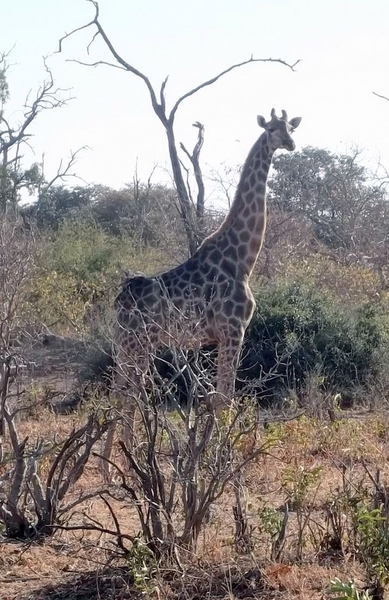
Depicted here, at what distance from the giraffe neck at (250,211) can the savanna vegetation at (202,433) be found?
3.42ft

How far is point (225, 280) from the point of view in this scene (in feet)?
27.9

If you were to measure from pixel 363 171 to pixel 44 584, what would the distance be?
16725mm

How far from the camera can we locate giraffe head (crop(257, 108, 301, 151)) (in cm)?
874

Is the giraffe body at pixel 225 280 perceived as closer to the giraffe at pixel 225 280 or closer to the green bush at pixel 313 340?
the giraffe at pixel 225 280

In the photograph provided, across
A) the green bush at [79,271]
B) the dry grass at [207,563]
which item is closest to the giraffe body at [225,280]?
the dry grass at [207,563]

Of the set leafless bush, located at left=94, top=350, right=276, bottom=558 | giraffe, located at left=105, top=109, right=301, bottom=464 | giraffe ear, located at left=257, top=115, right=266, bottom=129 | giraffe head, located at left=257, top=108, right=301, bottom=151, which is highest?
giraffe ear, located at left=257, top=115, right=266, bottom=129

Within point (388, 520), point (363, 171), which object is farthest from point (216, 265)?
point (363, 171)

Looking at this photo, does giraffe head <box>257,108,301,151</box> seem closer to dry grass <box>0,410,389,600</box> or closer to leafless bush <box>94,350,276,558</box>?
dry grass <box>0,410,389,600</box>

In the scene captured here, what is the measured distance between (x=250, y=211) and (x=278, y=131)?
0.71 metres

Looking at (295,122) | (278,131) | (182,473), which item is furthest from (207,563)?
(295,122)

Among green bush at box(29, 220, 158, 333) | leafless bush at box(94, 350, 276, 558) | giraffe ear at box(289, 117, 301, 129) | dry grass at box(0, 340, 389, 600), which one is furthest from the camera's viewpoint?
green bush at box(29, 220, 158, 333)

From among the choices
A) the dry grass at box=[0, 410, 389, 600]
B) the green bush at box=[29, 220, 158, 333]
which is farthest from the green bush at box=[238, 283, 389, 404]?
the dry grass at box=[0, 410, 389, 600]

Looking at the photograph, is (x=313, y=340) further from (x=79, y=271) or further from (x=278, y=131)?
(x=79, y=271)

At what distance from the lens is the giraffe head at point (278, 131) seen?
8.74 meters
